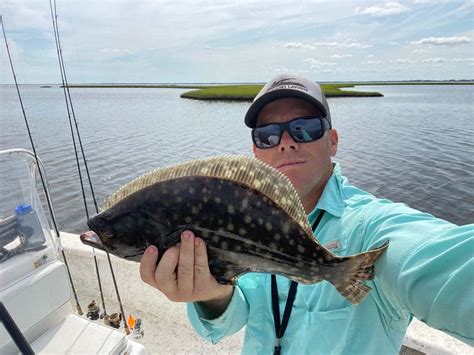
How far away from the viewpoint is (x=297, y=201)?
5.75 ft

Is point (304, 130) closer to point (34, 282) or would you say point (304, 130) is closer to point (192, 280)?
point (192, 280)

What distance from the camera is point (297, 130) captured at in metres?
2.58

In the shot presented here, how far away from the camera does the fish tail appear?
163 cm

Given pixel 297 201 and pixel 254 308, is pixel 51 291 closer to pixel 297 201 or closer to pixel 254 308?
pixel 254 308

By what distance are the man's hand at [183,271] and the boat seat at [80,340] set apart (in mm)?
2147

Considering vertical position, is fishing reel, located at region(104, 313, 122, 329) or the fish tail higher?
the fish tail

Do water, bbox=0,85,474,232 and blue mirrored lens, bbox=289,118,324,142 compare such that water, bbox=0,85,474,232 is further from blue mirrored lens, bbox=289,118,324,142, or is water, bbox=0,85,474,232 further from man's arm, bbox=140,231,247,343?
blue mirrored lens, bbox=289,118,324,142

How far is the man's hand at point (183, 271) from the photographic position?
5.90 feet

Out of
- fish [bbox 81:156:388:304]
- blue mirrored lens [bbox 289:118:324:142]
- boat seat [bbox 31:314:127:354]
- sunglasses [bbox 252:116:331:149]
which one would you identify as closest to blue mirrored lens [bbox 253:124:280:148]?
sunglasses [bbox 252:116:331:149]

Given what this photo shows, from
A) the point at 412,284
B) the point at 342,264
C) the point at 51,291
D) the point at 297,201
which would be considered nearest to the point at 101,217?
the point at 297,201

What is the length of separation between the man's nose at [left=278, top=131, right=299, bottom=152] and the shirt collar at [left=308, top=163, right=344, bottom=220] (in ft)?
1.25

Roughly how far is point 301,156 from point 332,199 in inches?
16.1

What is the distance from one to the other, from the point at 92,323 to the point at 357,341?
315cm

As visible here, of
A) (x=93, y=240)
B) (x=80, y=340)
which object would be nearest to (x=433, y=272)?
(x=93, y=240)
